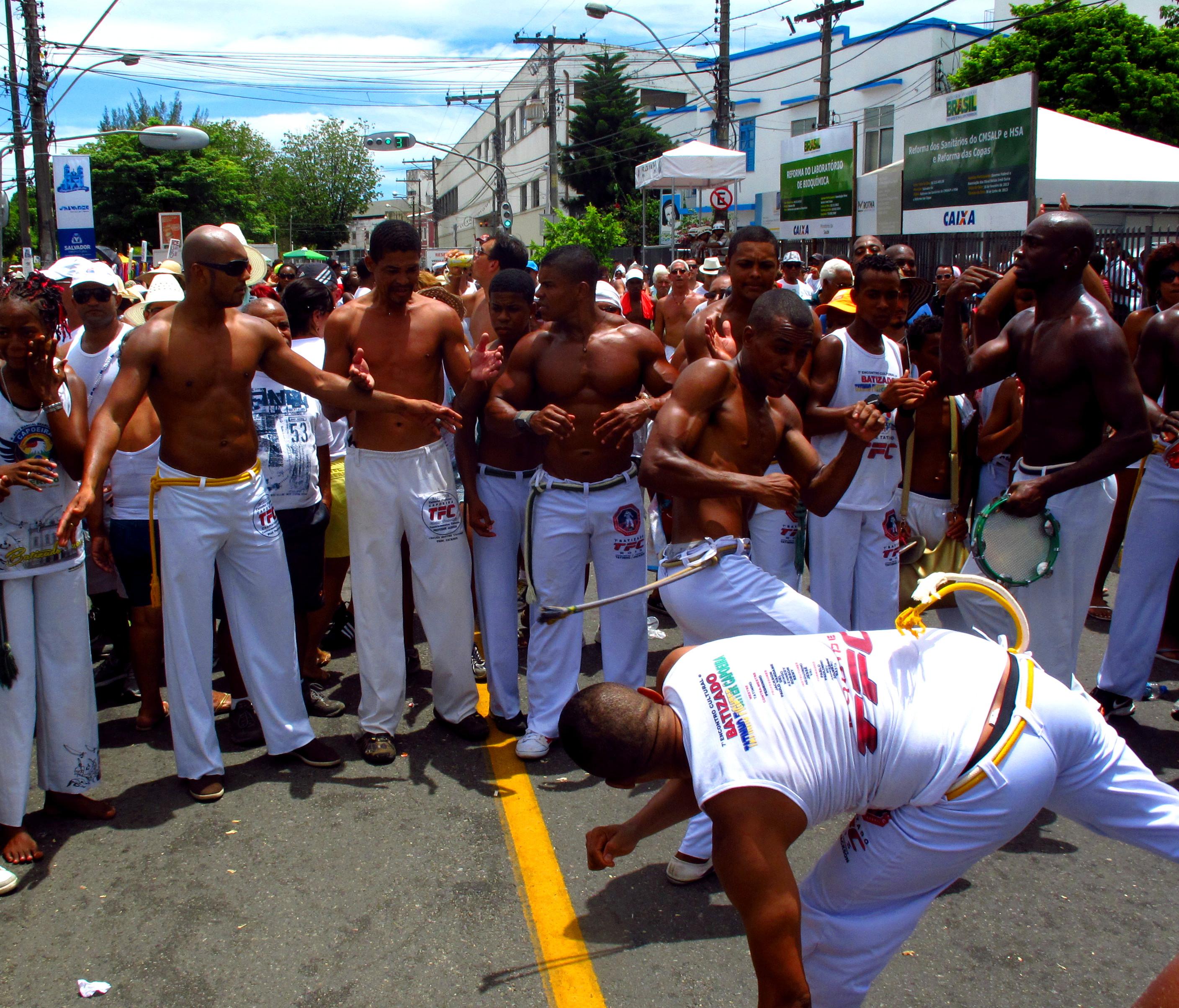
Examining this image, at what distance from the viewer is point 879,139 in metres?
39.2

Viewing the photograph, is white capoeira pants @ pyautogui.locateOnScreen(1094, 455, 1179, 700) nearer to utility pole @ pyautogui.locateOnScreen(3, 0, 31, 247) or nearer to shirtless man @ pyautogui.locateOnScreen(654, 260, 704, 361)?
shirtless man @ pyautogui.locateOnScreen(654, 260, 704, 361)

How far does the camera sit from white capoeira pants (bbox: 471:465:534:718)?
478 centimetres

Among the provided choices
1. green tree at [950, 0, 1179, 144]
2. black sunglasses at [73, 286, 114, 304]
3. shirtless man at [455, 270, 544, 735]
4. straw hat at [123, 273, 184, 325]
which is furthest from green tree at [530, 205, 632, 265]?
shirtless man at [455, 270, 544, 735]

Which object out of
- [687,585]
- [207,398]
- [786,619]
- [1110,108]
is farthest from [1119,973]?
[1110,108]

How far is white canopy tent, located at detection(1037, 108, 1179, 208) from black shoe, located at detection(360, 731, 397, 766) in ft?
52.7

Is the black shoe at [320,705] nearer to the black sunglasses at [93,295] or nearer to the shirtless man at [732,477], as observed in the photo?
the shirtless man at [732,477]

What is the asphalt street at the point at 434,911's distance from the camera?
2855 mm

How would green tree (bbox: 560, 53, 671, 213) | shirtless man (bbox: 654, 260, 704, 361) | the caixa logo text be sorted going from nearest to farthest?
shirtless man (bbox: 654, 260, 704, 361), the caixa logo text, green tree (bbox: 560, 53, 671, 213)

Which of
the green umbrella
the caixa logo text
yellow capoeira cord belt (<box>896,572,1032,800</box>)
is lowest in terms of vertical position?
yellow capoeira cord belt (<box>896,572,1032,800</box>)

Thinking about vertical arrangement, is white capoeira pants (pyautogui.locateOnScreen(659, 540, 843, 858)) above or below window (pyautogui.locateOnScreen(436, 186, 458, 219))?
below

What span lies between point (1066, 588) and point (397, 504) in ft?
9.26

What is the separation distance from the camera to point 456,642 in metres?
4.66

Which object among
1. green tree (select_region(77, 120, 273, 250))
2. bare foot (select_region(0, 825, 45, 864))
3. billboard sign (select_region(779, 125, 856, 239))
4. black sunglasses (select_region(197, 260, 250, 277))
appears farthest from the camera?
green tree (select_region(77, 120, 273, 250))

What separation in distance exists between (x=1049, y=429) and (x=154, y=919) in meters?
3.71
